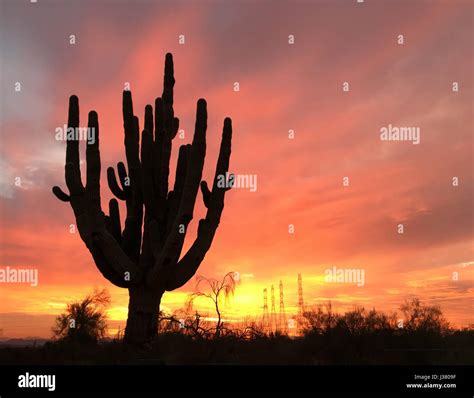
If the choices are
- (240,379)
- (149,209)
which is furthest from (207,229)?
(240,379)

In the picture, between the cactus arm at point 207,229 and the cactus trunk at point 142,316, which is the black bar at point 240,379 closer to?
the cactus trunk at point 142,316

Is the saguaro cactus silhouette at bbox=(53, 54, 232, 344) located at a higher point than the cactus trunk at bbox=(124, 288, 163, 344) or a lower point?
higher

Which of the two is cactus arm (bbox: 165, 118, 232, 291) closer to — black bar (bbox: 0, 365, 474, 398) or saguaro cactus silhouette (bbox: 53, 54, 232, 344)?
saguaro cactus silhouette (bbox: 53, 54, 232, 344)

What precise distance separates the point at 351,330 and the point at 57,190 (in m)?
9.46

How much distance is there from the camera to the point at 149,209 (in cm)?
1438

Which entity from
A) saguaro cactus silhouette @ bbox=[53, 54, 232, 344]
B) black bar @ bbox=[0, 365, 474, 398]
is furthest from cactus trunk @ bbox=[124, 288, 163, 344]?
black bar @ bbox=[0, 365, 474, 398]

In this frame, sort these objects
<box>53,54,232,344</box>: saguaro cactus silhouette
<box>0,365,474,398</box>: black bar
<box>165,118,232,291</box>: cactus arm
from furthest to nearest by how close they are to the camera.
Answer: <box>165,118,232,291</box>: cactus arm, <box>53,54,232,344</box>: saguaro cactus silhouette, <box>0,365,474,398</box>: black bar

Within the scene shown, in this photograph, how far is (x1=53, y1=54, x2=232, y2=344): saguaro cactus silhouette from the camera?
1370 cm

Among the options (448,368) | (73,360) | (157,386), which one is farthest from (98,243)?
(448,368)

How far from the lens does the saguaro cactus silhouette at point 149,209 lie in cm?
1370

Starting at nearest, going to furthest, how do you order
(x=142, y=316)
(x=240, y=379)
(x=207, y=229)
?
(x=240, y=379)
(x=142, y=316)
(x=207, y=229)

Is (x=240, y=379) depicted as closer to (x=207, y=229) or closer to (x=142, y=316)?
(x=142, y=316)

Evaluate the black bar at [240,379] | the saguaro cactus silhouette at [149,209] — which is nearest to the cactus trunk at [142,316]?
the saguaro cactus silhouette at [149,209]

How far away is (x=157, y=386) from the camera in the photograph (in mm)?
9016
